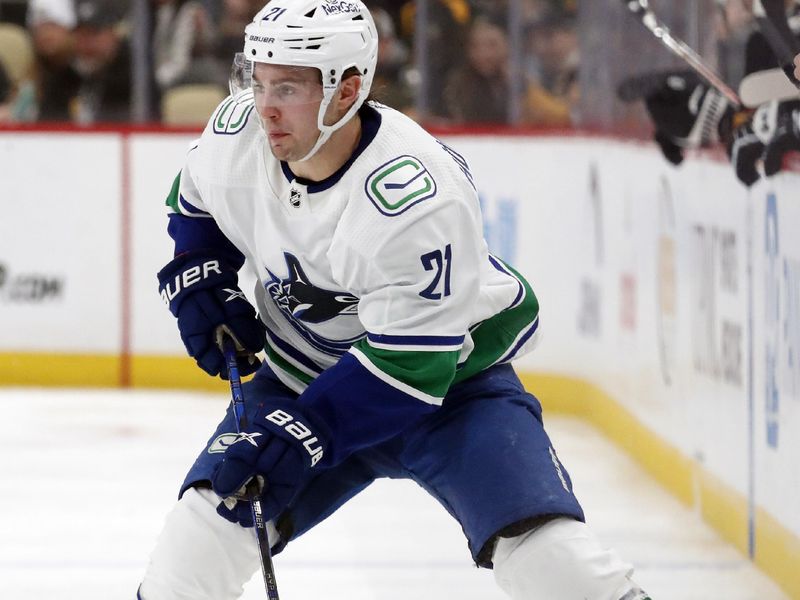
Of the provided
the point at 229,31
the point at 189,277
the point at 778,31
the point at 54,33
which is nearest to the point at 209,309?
the point at 189,277

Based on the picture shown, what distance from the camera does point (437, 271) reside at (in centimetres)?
216

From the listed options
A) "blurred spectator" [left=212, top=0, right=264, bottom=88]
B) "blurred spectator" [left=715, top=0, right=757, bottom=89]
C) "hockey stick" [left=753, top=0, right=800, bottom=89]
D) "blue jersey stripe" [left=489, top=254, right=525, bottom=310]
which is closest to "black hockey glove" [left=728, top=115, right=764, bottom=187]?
"blurred spectator" [left=715, top=0, right=757, bottom=89]

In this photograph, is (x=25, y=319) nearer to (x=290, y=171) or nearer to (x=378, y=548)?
(x=378, y=548)

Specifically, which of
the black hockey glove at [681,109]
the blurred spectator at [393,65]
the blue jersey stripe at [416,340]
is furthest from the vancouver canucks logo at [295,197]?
the blurred spectator at [393,65]

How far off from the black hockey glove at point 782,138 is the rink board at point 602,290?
0.05m

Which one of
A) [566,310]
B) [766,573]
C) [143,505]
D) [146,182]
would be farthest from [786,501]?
[146,182]

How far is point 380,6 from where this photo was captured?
19.7 ft

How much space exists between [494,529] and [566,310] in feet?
11.2

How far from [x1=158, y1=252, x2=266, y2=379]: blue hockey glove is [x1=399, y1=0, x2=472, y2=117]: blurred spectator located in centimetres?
347

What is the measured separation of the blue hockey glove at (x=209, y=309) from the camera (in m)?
2.48

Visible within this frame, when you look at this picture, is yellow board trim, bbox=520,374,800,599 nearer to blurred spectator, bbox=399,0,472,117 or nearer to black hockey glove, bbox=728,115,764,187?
black hockey glove, bbox=728,115,764,187

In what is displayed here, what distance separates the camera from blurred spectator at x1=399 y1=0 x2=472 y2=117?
5879 mm

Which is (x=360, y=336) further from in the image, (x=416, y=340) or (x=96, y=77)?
(x=96, y=77)

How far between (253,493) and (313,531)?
1703 mm
